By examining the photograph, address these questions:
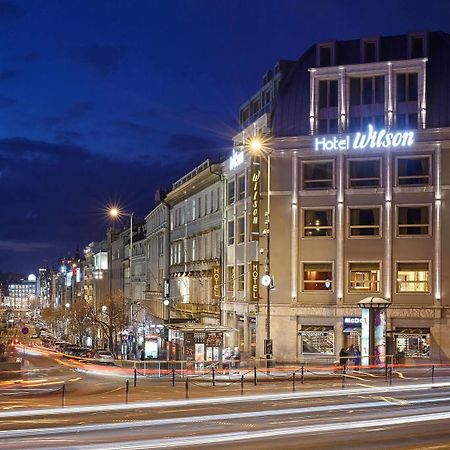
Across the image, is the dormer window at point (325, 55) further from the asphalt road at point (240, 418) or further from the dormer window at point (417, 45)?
the asphalt road at point (240, 418)

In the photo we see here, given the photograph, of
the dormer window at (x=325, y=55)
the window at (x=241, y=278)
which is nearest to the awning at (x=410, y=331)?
the window at (x=241, y=278)

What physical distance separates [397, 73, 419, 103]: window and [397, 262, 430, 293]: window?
10.00 meters

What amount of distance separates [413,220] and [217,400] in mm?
22822

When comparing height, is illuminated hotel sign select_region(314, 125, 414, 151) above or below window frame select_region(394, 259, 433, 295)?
above

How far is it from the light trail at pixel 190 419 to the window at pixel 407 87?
78.0ft

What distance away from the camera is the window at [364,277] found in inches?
1849

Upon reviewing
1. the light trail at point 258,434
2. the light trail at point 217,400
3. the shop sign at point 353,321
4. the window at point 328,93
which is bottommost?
the light trail at point 217,400

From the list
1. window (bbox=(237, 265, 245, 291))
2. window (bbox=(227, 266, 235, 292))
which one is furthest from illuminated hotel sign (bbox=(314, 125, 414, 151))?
window (bbox=(227, 266, 235, 292))

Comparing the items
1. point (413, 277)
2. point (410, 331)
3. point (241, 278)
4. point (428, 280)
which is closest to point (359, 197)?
point (413, 277)

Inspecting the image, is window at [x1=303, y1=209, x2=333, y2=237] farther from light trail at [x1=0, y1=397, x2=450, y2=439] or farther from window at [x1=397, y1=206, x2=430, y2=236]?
light trail at [x1=0, y1=397, x2=450, y2=439]

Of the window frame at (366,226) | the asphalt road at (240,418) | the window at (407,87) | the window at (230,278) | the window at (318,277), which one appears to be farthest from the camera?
the window at (230,278)

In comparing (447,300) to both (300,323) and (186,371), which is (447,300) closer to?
(300,323)

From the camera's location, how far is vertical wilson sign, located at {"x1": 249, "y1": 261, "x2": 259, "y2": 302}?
162 ft

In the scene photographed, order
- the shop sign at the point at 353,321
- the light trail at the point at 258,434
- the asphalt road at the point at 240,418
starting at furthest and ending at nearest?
the shop sign at the point at 353,321, the asphalt road at the point at 240,418, the light trail at the point at 258,434
